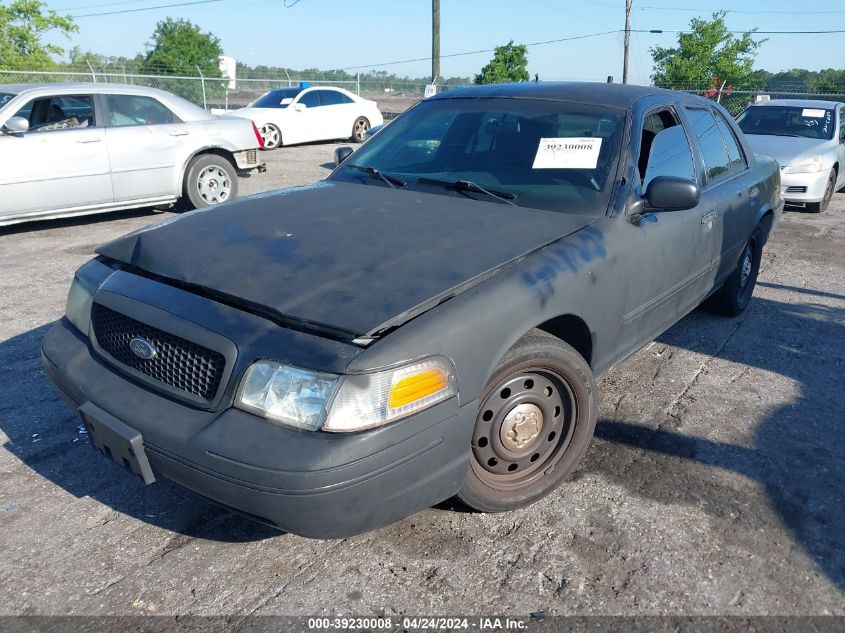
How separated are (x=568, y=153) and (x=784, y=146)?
26.1 feet

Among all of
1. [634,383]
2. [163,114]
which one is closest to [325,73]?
[163,114]

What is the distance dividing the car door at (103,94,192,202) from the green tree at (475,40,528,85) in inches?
666

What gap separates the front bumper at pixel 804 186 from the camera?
949cm

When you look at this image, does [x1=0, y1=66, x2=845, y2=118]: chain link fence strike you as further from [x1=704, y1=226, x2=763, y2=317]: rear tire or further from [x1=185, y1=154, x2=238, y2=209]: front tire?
[x1=704, y1=226, x2=763, y2=317]: rear tire

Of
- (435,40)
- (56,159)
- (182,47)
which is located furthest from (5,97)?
(182,47)

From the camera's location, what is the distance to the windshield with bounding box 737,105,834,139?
10.4 meters

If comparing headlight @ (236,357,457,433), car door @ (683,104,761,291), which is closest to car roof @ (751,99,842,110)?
car door @ (683,104,761,291)

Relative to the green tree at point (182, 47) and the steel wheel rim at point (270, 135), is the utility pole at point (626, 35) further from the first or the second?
the green tree at point (182, 47)

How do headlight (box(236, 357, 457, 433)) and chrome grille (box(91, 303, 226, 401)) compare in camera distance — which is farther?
chrome grille (box(91, 303, 226, 401))

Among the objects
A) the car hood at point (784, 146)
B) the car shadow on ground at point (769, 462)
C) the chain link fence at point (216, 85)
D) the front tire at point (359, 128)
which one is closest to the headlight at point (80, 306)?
the car shadow on ground at point (769, 462)

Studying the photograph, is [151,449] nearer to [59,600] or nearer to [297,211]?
[59,600]

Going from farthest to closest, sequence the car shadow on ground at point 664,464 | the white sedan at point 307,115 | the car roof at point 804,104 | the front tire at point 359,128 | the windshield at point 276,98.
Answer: the front tire at point 359,128 < the windshield at point 276,98 < the white sedan at point 307,115 < the car roof at point 804,104 < the car shadow on ground at point 664,464

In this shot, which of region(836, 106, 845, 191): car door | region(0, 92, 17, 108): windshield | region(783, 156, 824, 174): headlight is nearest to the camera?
region(0, 92, 17, 108): windshield

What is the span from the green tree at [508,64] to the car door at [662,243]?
20.6m
